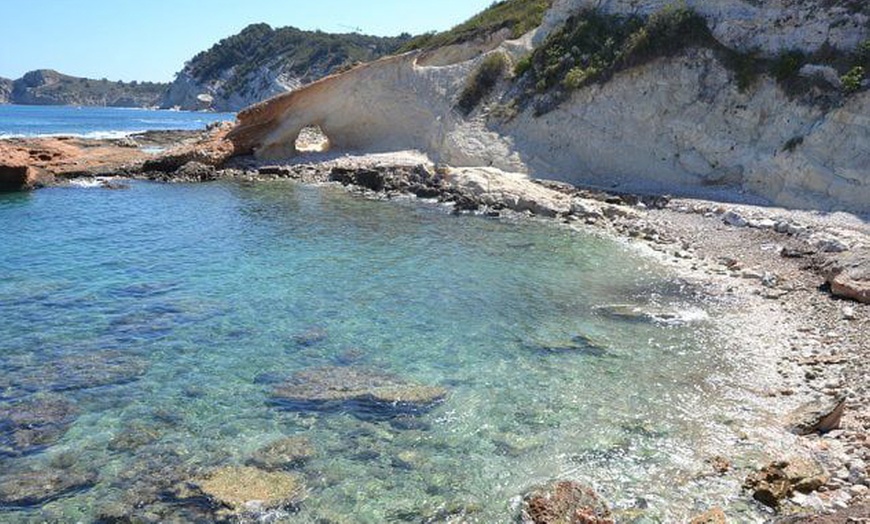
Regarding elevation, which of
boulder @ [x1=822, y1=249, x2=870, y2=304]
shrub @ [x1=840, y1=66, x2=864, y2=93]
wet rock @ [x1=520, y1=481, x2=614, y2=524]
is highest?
shrub @ [x1=840, y1=66, x2=864, y2=93]

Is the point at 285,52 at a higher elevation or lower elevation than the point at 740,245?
higher

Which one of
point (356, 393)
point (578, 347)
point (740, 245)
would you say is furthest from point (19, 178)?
point (740, 245)

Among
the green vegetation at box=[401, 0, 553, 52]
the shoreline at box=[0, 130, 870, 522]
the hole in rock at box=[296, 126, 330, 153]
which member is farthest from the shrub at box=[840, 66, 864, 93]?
the hole in rock at box=[296, 126, 330, 153]

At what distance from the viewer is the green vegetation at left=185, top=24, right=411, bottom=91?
136m

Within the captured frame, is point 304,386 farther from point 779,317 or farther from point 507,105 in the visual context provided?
point 507,105

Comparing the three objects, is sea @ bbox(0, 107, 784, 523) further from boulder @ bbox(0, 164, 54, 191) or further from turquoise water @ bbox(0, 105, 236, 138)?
turquoise water @ bbox(0, 105, 236, 138)

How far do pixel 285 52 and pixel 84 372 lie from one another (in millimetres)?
144917

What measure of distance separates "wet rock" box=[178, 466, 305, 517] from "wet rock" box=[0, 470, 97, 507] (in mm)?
1304

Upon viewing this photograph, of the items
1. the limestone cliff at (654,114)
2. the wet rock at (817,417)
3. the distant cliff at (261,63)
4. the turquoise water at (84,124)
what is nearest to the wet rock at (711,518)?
the wet rock at (817,417)

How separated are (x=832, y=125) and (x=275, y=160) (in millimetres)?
28197

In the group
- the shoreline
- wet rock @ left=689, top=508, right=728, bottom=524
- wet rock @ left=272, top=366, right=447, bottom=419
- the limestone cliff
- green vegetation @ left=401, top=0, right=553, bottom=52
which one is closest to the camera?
wet rock @ left=689, top=508, right=728, bottom=524

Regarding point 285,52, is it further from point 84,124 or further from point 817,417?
point 817,417

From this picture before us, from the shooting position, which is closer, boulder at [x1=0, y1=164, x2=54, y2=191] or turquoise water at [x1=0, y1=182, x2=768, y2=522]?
turquoise water at [x1=0, y1=182, x2=768, y2=522]

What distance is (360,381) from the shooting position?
11.1 meters
